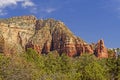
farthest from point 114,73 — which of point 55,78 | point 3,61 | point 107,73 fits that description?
point 3,61

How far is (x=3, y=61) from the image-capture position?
226 ft

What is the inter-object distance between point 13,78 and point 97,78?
13042 millimetres

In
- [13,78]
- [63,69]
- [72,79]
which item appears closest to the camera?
[13,78]

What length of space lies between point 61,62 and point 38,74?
163ft

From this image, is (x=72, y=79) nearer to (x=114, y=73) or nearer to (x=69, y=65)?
(x=114, y=73)

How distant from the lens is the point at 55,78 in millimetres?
69812

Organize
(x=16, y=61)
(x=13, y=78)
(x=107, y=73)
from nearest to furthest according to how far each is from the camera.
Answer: (x=13, y=78) → (x=16, y=61) → (x=107, y=73)

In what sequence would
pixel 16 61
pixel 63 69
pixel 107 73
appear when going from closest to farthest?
pixel 16 61
pixel 107 73
pixel 63 69

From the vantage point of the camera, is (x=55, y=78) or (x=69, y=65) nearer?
(x=55, y=78)

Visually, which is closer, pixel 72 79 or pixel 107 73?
pixel 72 79

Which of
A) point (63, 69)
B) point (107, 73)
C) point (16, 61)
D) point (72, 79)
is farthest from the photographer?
point (63, 69)

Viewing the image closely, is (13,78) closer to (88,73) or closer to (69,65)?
(88,73)

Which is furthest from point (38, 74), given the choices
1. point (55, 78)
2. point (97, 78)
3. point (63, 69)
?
point (63, 69)

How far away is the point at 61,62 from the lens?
380ft
